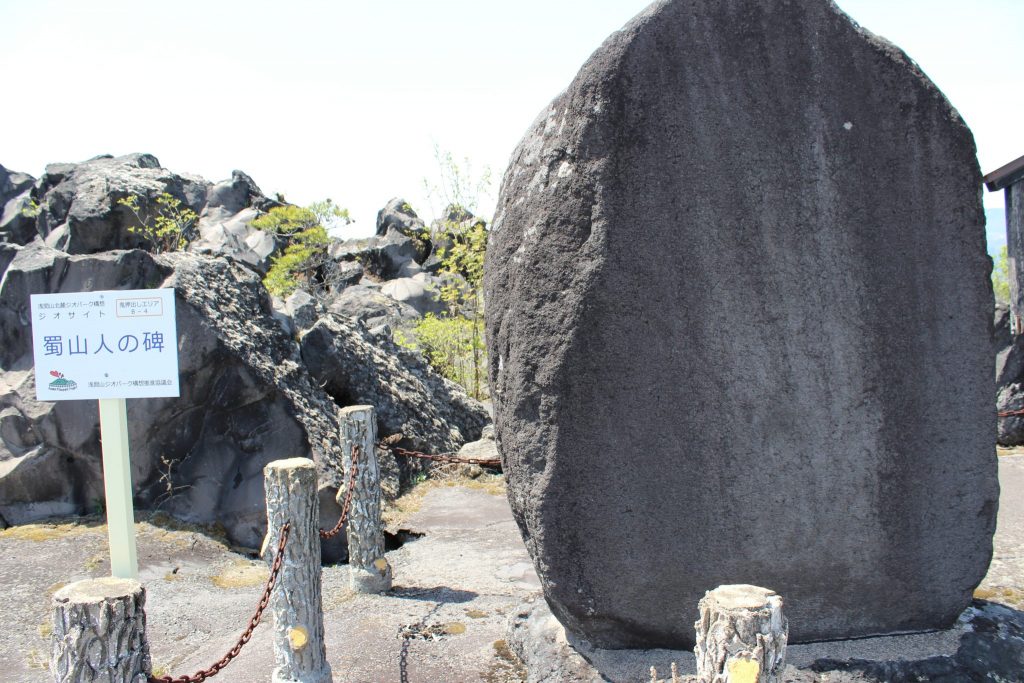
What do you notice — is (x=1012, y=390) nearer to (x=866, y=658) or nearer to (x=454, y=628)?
(x=866, y=658)

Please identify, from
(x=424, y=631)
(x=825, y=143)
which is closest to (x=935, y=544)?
(x=825, y=143)

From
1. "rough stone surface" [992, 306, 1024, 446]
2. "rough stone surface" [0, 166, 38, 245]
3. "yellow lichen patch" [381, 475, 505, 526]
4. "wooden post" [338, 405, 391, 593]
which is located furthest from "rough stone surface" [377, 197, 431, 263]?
"wooden post" [338, 405, 391, 593]

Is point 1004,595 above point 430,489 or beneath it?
beneath

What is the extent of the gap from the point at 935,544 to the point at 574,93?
6.79 ft

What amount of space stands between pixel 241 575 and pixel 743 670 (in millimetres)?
4100

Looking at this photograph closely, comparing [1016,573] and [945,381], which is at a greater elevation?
[945,381]

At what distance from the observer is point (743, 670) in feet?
5.97

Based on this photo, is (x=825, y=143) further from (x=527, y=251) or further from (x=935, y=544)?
(x=935, y=544)

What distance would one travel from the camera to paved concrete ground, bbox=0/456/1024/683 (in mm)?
3709

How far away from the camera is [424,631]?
3.97 metres

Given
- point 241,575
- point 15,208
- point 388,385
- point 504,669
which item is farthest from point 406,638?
point 15,208

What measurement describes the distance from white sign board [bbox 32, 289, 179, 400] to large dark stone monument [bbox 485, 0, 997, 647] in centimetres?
169

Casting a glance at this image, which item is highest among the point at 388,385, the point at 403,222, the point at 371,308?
the point at 403,222

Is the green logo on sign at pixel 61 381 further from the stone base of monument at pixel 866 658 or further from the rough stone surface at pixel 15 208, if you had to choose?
the rough stone surface at pixel 15 208
